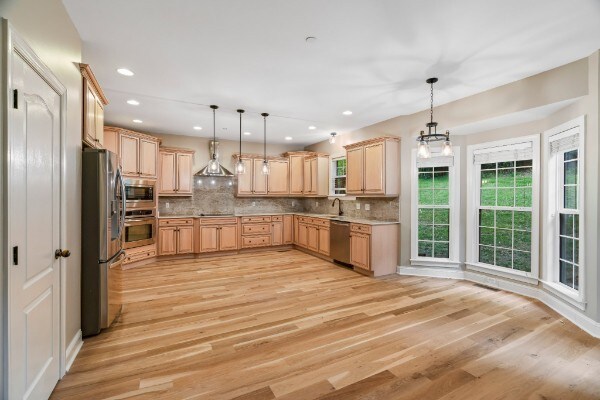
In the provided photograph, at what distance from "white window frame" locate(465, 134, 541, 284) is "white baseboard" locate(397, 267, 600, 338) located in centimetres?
9

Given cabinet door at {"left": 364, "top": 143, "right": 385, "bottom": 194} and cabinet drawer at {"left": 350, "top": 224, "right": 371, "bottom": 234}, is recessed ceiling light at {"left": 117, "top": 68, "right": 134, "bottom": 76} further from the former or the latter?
cabinet drawer at {"left": 350, "top": 224, "right": 371, "bottom": 234}

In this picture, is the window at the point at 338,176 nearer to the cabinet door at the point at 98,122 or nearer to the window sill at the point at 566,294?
the window sill at the point at 566,294

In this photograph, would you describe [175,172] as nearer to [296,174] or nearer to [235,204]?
[235,204]

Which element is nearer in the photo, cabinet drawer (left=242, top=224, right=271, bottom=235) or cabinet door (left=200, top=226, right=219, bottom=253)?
cabinet door (left=200, top=226, right=219, bottom=253)

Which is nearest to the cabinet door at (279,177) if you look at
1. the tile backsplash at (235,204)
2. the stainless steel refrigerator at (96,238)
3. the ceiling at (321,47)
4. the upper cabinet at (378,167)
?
the tile backsplash at (235,204)

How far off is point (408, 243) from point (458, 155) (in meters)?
1.68

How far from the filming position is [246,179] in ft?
22.3

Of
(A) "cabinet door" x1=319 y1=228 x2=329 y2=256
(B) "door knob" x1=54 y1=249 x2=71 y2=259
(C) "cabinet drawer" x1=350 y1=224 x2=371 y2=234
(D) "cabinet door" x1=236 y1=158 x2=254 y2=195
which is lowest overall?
(A) "cabinet door" x1=319 y1=228 x2=329 y2=256

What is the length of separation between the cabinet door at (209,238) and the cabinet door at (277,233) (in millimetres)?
1356

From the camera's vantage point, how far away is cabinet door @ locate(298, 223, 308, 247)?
651 centimetres

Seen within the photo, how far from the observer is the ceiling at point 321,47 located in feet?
7.15

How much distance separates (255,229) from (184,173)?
2.03 metres

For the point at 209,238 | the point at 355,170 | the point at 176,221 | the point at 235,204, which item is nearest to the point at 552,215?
the point at 355,170

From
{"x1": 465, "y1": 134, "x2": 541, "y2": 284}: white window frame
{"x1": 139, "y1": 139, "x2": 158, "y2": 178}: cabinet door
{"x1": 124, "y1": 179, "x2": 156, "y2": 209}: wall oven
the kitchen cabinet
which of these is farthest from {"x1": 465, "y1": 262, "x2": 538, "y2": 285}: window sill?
{"x1": 139, "y1": 139, "x2": 158, "y2": 178}: cabinet door
